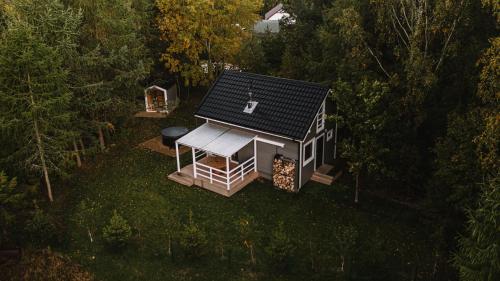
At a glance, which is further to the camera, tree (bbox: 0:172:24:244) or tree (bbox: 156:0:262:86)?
tree (bbox: 156:0:262:86)

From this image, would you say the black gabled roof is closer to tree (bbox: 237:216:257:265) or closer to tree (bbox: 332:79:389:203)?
tree (bbox: 332:79:389:203)

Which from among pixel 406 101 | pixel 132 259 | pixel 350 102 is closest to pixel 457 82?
pixel 406 101

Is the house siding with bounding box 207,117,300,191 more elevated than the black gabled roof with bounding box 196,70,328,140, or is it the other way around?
the black gabled roof with bounding box 196,70,328,140

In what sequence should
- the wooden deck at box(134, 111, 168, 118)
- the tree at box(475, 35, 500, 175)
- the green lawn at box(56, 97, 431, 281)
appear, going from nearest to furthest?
the tree at box(475, 35, 500, 175), the green lawn at box(56, 97, 431, 281), the wooden deck at box(134, 111, 168, 118)

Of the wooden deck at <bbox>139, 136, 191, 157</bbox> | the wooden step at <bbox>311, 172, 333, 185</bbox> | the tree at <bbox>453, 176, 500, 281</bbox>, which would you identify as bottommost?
the wooden step at <bbox>311, 172, 333, 185</bbox>

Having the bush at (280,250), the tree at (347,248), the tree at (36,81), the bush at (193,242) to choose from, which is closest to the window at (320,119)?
the tree at (347,248)

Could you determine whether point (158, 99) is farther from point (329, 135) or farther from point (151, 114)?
point (329, 135)

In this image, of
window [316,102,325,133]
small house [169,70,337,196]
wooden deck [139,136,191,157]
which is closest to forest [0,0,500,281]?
small house [169,70,337,196]

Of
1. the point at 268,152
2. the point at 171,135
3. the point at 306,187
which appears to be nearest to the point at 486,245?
the point at 306,187
